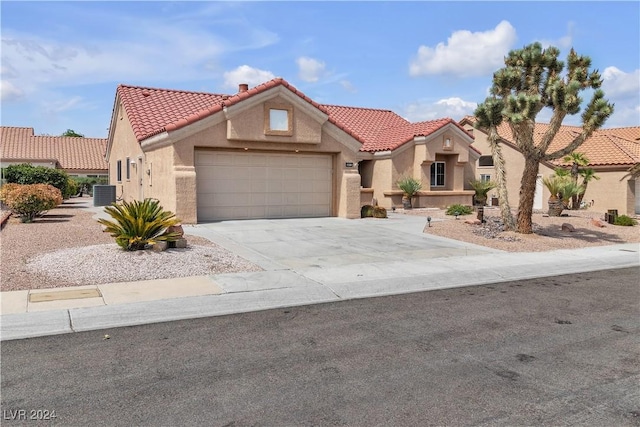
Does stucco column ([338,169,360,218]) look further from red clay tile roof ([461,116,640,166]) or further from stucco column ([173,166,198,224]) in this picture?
red clay tile roof ([461,116,640,166])

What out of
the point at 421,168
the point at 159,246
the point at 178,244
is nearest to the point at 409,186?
the point at 421,168

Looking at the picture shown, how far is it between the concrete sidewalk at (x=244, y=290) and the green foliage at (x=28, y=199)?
399 inches

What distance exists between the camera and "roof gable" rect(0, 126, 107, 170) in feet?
141

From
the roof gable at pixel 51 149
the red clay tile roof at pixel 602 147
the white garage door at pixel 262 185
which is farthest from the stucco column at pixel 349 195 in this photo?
the roof gable at pixel 51 149

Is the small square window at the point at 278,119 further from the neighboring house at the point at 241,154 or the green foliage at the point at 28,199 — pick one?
the green foliage at the point at 28,199

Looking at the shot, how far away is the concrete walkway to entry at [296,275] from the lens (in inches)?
292

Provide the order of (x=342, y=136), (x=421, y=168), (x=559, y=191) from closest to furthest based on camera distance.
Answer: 1. (x=342, y=136)
2. (x=559, y=191)
3. (x=421, y=168)

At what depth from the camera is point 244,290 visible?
29.2 ft

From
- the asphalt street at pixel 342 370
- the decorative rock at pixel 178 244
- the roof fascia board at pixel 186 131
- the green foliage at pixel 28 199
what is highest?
the roof fascia board at pixel 186 131

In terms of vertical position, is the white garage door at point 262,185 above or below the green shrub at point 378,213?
above

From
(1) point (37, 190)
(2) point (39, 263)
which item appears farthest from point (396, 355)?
(1) point (37, 190)

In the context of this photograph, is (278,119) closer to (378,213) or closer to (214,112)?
(214,112)

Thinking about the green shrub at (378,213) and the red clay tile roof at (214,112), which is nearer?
the red clay tile roof at (214,112)

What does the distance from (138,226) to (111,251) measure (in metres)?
0.76
